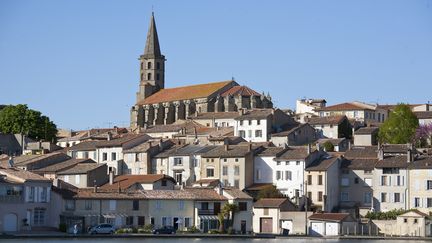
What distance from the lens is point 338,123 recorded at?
144 meters

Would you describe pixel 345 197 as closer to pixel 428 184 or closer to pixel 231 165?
pixel 428 184

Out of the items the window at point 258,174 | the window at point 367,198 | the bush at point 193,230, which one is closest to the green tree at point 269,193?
the window at point 258,174

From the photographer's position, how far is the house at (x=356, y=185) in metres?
109

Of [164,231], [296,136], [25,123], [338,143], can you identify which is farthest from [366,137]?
[164,231]

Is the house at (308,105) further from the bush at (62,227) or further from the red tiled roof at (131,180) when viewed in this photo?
the bush at (62,227)

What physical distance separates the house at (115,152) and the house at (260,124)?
1378cm

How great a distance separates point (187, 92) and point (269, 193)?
265 feet

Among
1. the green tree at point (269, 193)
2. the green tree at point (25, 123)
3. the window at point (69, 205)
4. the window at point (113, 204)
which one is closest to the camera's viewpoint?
the window at point (69, 205)

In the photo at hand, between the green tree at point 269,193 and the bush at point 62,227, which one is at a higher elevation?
the green tree at point 269,193

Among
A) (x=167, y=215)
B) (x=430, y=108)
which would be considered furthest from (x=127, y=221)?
(x=430, y=108)

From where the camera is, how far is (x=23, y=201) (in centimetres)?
9112

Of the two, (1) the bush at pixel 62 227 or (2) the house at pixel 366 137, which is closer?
(1) the bush at pixel 62 227

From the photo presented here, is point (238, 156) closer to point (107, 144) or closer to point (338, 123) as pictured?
point (107, 144)

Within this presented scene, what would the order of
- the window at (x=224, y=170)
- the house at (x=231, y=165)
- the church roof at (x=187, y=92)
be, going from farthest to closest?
the church roof at (x=187, y=92) < the window at (x=224, y=170) < the house at (x=231, y=165)
